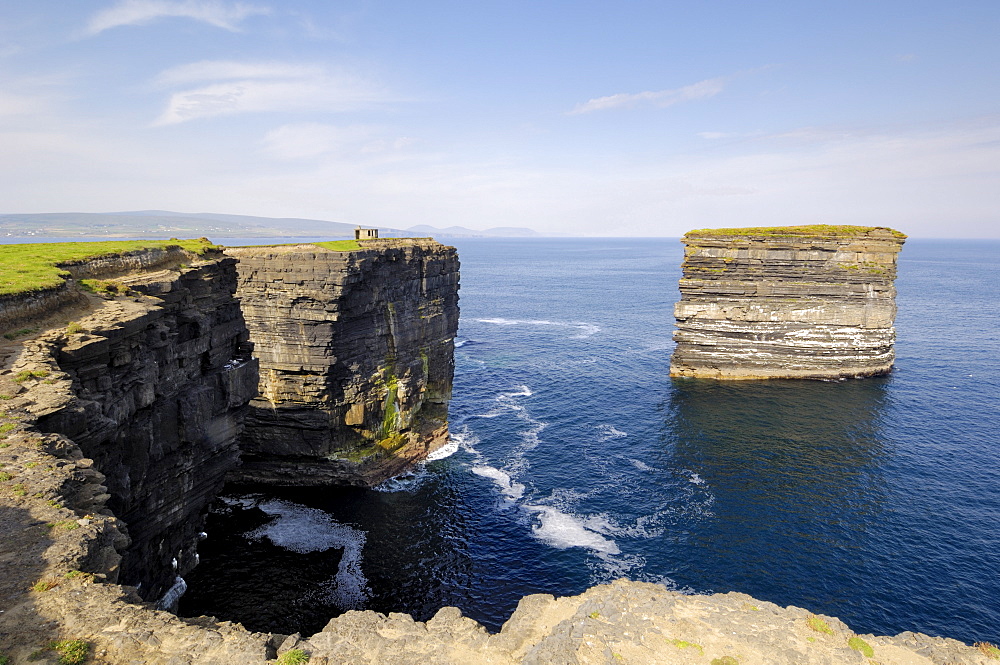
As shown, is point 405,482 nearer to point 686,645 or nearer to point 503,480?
point 503,480

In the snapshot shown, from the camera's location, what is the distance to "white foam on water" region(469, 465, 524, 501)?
4316 centimetres

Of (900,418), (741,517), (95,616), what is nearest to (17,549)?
(95,616)

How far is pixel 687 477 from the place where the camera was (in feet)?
147

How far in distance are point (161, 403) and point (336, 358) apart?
18066 mm

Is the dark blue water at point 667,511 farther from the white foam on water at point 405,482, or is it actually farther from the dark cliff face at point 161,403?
the dark cliff face at point 161,403

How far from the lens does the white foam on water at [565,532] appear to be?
36209mm

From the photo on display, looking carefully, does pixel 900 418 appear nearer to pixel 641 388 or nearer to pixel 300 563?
pixel 641 388

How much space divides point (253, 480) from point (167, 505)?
851 inches

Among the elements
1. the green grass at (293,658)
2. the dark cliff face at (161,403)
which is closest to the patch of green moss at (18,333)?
the dark cliff face at (161,403)

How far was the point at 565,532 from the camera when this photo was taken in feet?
124

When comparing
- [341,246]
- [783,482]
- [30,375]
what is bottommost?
[783,482]

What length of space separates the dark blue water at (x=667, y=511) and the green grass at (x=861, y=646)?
2063 cm

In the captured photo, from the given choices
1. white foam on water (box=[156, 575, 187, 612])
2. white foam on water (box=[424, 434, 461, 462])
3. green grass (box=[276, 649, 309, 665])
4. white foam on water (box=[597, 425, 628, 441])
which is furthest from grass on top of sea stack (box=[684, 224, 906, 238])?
green grass (box=[276, 649, 309, 665])

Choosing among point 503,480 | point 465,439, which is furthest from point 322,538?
point 465,439
